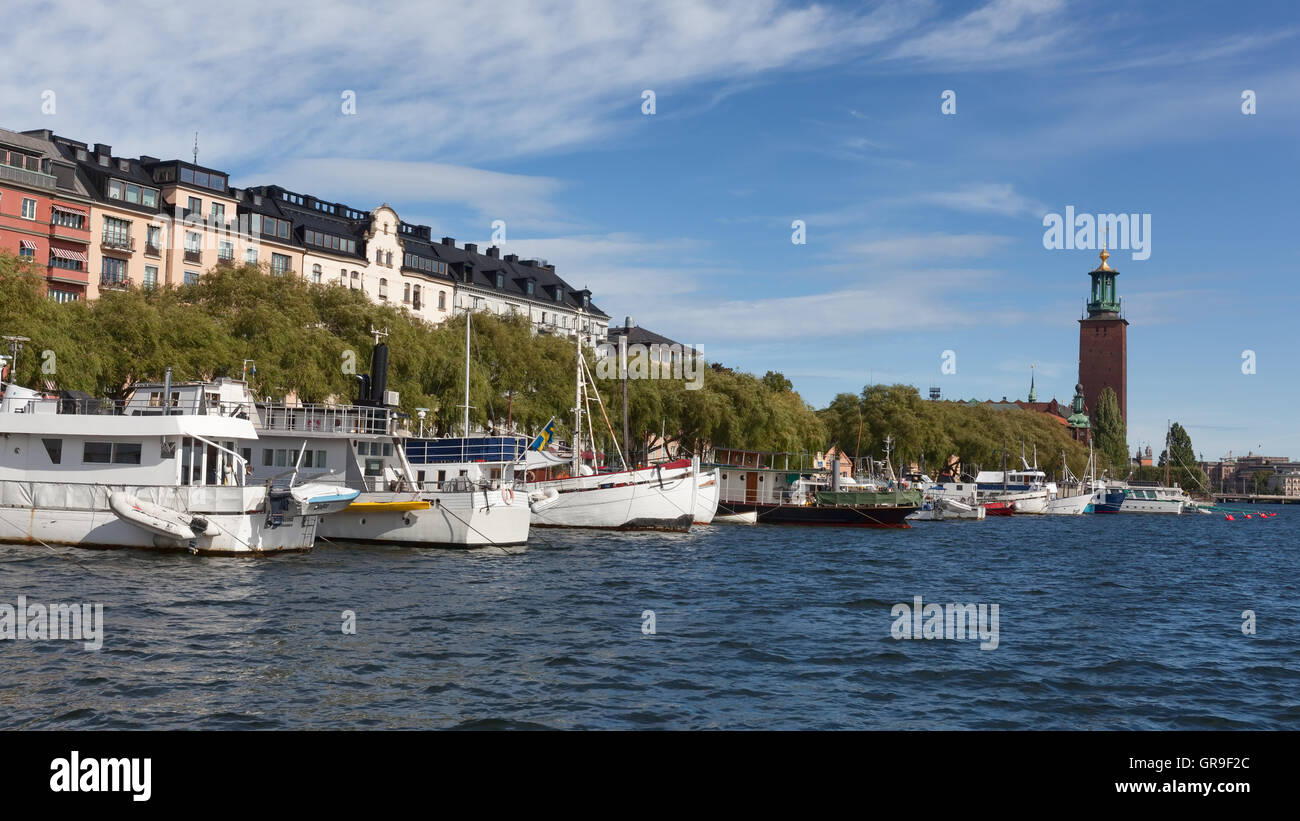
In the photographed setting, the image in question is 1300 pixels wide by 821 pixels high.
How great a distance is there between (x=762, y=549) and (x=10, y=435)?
30790 millimetres

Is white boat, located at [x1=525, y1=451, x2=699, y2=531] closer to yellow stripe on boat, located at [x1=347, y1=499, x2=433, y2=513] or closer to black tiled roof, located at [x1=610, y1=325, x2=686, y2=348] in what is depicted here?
yellow stripe on boat, located at [x1=347, y1=499, x2=433, y2=513]

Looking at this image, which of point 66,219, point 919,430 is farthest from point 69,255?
point 919,430

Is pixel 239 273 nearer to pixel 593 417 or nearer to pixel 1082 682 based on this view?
pixel 593 417

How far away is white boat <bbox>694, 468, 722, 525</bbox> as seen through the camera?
2584 inches

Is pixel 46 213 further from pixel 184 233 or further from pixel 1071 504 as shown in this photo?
pixel 1071 504

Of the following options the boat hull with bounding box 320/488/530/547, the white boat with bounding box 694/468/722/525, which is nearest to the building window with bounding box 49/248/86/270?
the boat hull with bounding box 320/488/530/547

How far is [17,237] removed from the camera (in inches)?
2864

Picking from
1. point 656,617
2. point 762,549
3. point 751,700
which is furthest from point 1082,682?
point 762,549

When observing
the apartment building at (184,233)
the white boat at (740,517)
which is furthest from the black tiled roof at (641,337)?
the white boat at (740,517)

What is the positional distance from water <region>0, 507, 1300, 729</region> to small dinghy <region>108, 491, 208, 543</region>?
34.4 inches

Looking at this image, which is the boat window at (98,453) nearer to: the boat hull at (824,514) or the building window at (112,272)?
the building window at (112,272)

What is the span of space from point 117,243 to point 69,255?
427 centimetres

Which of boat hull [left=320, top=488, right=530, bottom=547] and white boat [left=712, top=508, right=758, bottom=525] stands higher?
boat hull [left=320, top=488, right=530, bottom=547]

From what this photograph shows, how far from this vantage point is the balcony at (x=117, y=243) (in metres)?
78.6
